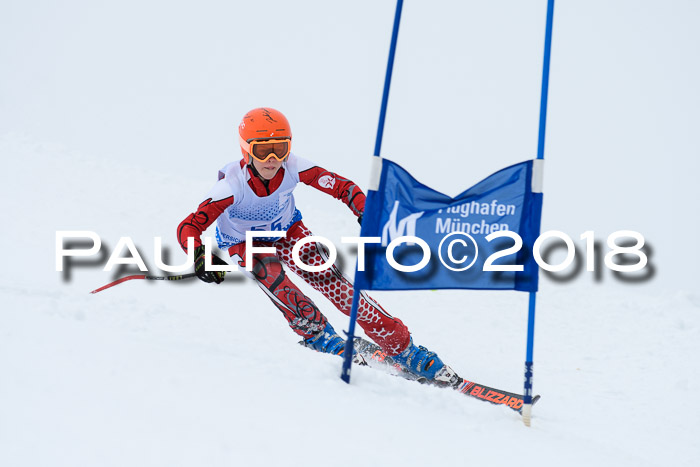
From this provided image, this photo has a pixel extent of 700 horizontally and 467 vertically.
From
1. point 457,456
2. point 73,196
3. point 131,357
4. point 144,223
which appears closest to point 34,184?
point 73,196

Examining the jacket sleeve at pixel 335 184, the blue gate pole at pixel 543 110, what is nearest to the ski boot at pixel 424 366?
the jacket sleeve at pixel 335 184

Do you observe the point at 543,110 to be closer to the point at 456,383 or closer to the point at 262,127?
the point at 262,127

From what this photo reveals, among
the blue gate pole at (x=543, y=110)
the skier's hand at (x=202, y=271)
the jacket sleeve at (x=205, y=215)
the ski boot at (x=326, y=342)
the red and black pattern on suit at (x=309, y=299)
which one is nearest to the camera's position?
the blue gate pole at (x=543, y=110)

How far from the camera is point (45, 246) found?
343 inches

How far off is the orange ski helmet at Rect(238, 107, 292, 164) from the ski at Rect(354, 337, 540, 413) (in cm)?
194

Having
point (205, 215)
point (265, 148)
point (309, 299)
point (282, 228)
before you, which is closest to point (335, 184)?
point (282, 228)

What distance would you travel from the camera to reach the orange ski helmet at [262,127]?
5.23 m

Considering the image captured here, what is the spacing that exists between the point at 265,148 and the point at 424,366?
6.93ft

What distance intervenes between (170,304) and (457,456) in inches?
188

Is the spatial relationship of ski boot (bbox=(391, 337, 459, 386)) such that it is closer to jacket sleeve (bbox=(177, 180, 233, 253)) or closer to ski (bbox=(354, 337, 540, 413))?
ski (bbox=(354, 337, 540, 413))

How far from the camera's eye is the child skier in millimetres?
5281

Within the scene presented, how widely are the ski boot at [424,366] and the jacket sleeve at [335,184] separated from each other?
1201 millimetres

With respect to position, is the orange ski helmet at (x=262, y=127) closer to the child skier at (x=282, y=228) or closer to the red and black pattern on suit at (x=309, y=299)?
the child skier at (x=282, y=228)

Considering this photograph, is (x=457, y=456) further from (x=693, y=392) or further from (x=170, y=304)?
(x=170, y=304)
